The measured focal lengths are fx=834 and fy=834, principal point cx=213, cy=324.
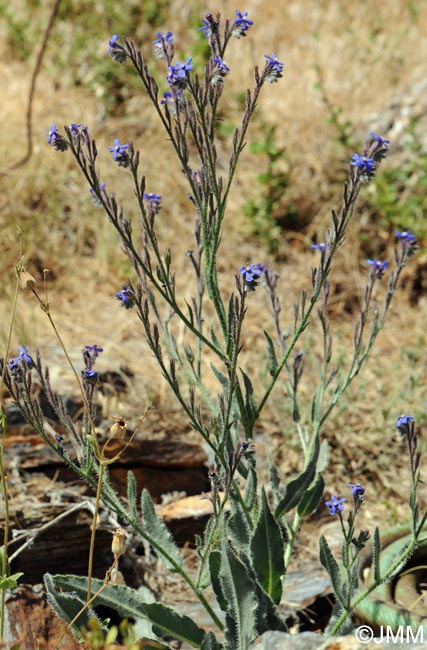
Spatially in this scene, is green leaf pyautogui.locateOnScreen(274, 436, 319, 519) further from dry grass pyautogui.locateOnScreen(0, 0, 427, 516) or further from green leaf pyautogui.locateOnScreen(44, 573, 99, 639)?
dry grass pyautogui.locateOnScreen(0, 0, 427, 516)

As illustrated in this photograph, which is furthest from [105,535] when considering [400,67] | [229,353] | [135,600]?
[400,67]

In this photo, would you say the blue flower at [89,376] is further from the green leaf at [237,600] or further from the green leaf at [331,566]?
the green leaf at [331,566]

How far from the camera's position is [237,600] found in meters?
2.31

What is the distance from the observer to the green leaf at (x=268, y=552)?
2398 mm

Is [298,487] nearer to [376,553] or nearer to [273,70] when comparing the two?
[376,553]

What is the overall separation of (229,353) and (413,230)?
3.41 metres

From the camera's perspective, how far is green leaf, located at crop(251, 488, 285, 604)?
2.40m

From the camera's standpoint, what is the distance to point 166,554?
238cm

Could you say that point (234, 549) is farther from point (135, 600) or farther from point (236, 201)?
point (236, 201)

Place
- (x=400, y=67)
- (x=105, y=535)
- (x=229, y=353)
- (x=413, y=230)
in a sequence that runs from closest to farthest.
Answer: (x=229, y=353)
(x=105, y=535)
(x=413, y=230)
(x=400, y=67)

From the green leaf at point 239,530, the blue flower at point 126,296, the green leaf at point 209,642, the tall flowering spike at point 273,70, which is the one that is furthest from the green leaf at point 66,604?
the tall flowering spike at point 273,70

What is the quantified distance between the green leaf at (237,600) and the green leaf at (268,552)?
0.30ft

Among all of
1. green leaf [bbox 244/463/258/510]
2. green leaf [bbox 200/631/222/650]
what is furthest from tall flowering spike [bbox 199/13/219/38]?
green leaf [bbox 200/631/222/650]

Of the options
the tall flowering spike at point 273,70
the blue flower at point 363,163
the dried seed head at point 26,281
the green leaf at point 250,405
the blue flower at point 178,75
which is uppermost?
the tall flowering spike at point 273,70
